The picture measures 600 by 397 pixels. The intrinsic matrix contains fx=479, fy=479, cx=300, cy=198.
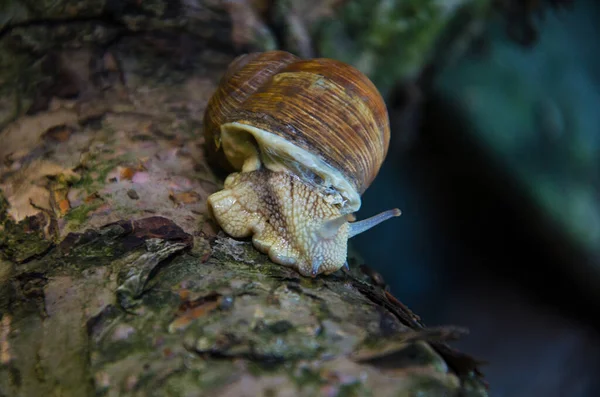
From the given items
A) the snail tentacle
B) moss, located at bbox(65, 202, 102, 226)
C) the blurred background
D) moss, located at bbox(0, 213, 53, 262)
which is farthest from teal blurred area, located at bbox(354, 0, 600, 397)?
moss, located at bbox(0, 213, 53, 262)

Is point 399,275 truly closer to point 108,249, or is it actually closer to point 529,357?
point 529,357

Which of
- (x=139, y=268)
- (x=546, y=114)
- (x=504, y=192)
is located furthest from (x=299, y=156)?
(x=546, y=114)

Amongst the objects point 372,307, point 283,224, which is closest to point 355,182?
point 283,224

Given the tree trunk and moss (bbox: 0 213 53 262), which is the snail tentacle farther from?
moss (bbox: 0 213 53 262)

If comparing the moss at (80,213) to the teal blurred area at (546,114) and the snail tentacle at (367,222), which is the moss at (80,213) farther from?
the teal blurred area at (546,114)

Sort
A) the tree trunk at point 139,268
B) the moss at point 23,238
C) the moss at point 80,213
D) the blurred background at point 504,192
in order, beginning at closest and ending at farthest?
the tree trunk at point 139,268
the moss at point 23,238
the moss at point 80,213
the blurred background at point 504,192

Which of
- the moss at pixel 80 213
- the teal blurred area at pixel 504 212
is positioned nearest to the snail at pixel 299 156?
the moss at pixel 80 213

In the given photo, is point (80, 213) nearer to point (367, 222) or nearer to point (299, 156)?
point (299, 156)

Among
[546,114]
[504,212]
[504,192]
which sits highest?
[546,114]
